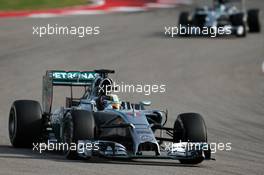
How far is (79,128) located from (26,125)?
1.42 metres

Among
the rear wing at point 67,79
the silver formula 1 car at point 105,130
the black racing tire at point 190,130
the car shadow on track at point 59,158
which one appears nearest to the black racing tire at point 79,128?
the silver formula 1 car at point 105,130

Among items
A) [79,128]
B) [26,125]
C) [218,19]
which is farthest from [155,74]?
[79,128]

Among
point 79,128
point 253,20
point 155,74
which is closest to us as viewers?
point 79,128

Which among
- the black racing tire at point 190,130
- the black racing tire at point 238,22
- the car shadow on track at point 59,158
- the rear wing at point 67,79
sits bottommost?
the car shadow on track at point 59,158

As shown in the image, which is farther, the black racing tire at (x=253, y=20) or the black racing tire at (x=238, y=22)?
the black racing tire at (x=253, y=20)

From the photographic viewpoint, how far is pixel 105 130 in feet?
40.5

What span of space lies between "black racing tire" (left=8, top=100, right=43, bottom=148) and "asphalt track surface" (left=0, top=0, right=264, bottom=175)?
0.21m

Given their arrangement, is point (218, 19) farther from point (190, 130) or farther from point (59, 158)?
point (59, 158)

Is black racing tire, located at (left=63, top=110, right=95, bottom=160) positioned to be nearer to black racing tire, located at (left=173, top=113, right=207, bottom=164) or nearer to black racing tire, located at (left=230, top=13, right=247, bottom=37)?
black racing tire, located at (left=173, top=113, right=207, bottom=164)

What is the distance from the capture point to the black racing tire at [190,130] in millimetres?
12250

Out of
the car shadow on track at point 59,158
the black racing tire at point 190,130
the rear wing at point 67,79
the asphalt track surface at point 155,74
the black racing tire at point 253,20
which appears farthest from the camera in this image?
the black racing tire at point 253,20

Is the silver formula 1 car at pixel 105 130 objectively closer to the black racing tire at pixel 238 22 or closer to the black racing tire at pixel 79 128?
the black racing tire at pixel 79 128

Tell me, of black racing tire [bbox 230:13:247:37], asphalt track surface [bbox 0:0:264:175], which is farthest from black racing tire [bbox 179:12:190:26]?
black racing tire [bbox 230:13:247:37]

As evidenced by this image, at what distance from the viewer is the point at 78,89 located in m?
21.4
